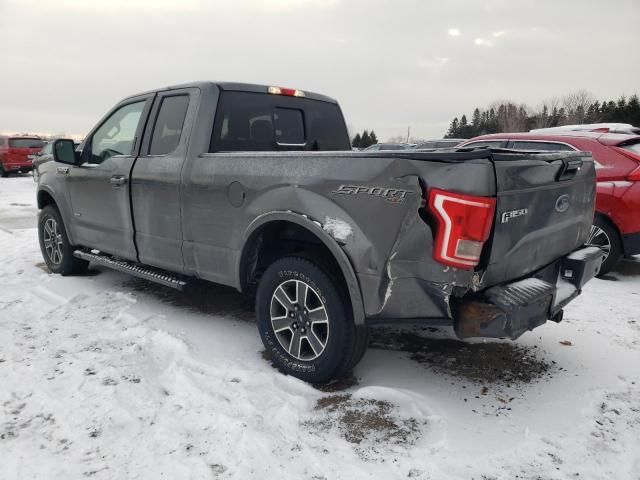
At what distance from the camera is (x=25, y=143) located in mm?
22281

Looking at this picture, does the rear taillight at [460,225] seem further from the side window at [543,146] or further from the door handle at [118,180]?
the side window at [543,146]

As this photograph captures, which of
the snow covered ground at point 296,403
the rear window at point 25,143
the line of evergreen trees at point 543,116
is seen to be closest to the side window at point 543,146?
the snow covered ground at point 296,403

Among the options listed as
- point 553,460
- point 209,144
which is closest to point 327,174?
point 209,144

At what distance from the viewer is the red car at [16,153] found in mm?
21719

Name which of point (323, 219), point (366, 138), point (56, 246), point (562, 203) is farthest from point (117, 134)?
point (366, 138)

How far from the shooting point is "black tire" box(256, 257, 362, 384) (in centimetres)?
295

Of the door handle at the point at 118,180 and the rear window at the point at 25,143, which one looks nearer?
the door handle at the point at 118,180

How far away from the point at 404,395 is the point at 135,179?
9.36ft

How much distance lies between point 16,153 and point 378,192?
23.9 m

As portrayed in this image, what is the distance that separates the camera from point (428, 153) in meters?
2.50

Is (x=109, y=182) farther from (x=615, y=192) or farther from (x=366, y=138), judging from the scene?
(x=366, y=138)

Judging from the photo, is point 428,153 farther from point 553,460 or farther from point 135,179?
point 135,179

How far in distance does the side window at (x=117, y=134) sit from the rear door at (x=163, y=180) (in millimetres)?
290

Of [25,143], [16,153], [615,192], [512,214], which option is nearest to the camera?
[512,214]
